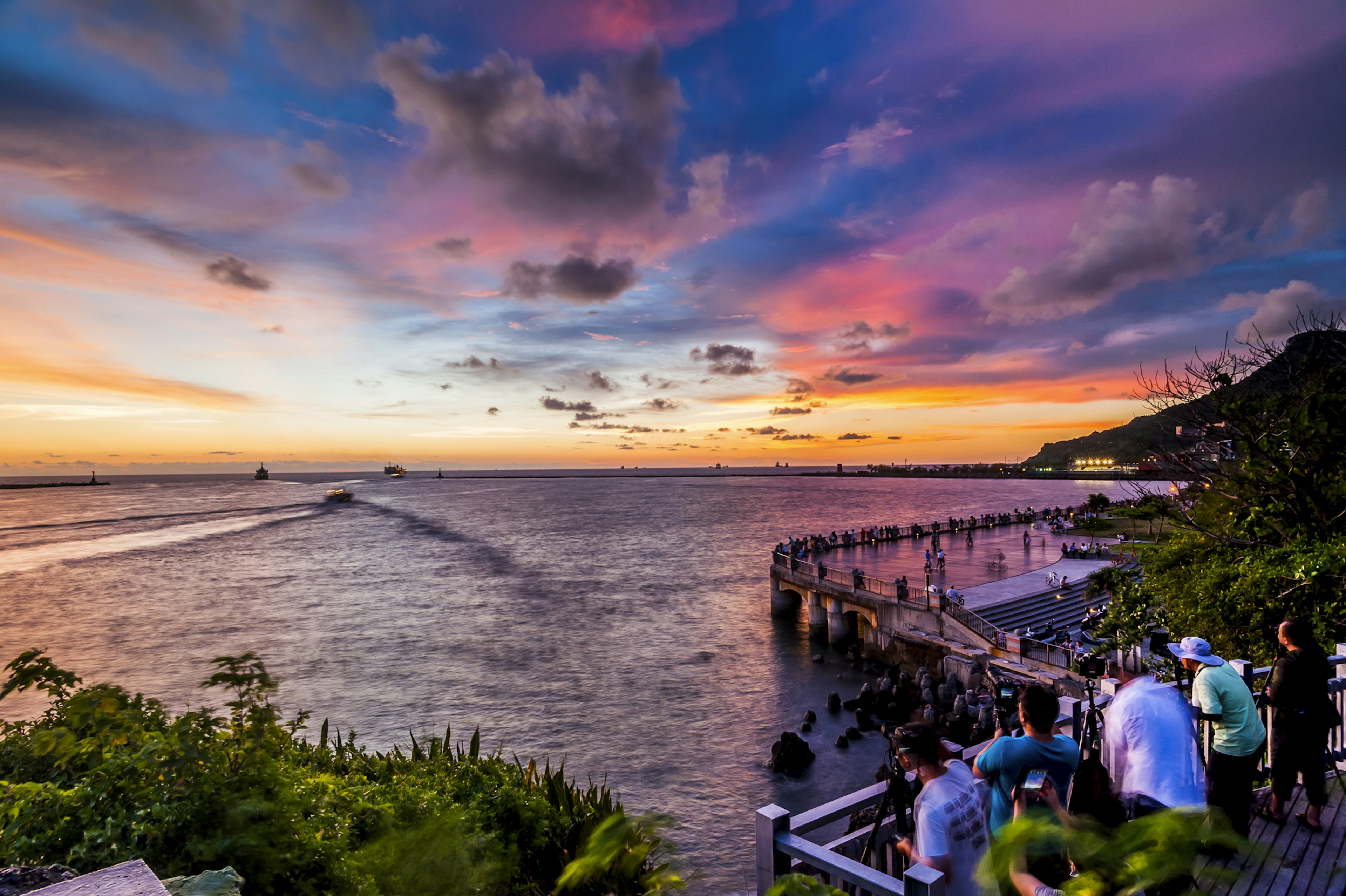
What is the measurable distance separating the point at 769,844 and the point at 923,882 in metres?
1.02

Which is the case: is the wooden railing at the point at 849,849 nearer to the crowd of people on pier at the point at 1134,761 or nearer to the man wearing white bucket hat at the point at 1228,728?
the crowd of people on pier at the point at 1134,761

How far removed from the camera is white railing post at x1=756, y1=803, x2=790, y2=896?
399 cm

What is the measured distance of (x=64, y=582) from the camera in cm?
5888

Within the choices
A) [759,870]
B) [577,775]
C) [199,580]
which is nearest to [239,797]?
[759,870]

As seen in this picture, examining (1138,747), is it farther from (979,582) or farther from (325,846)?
(979,582)

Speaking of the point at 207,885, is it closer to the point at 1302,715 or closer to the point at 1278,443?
the point at 1302,715

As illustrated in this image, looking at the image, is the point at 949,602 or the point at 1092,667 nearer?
the point at 1092,667

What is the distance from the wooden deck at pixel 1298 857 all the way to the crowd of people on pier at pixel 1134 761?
0.13 meters

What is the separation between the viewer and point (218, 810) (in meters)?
5.00

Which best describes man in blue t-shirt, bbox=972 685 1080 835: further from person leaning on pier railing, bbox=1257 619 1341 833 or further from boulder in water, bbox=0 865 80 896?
boulder in water, bbox=0 865 80 896

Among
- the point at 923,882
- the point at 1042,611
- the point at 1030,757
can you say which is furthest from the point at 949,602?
the point at 923,882

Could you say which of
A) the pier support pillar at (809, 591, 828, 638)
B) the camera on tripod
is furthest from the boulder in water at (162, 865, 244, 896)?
the pier support pillar at (809, 591, 828, 638)

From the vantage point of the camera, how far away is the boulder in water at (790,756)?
20.1m

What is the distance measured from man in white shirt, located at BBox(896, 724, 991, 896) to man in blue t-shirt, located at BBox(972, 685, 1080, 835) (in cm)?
34
